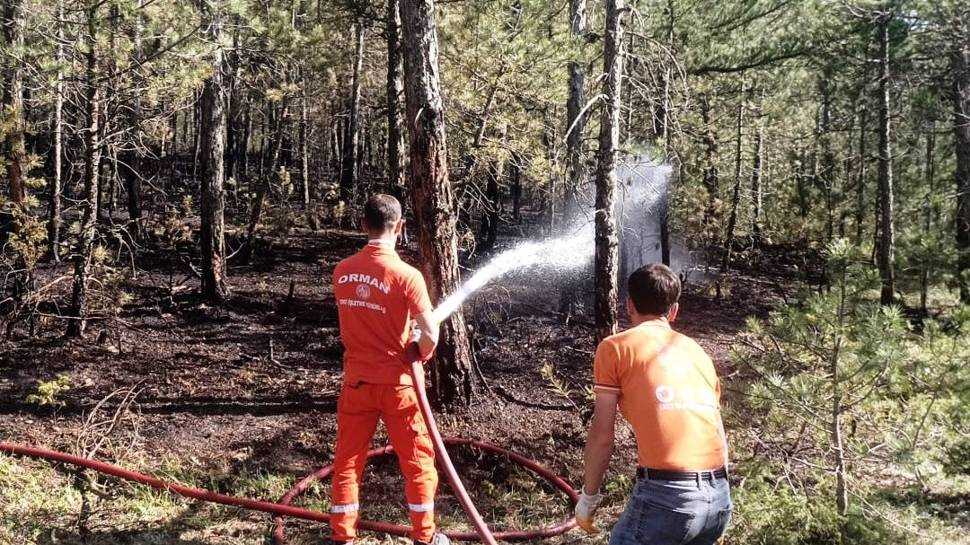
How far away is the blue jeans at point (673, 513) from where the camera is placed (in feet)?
8.00

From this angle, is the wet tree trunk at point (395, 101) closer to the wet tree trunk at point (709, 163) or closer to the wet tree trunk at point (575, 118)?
the wet tree trunk at point (575, 118)

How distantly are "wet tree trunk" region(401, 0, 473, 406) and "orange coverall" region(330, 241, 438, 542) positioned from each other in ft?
6.60

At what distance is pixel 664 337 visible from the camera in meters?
2.60

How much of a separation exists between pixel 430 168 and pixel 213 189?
5.66m

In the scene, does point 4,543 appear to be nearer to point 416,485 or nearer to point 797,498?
point 416,485

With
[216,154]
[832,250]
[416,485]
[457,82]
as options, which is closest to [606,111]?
[832,250]

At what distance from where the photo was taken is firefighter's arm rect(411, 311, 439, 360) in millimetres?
3818

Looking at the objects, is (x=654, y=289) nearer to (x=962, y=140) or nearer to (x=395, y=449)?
(x=395, y=449)

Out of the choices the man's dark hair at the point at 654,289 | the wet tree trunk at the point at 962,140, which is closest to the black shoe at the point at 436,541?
the man's dark hair at the point at 654,289

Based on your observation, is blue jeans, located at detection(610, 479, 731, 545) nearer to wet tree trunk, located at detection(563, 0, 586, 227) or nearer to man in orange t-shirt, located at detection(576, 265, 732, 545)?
man in orange t-shirt, located at detection(576, 265, 732, 545)

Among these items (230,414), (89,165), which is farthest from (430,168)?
(89,165)

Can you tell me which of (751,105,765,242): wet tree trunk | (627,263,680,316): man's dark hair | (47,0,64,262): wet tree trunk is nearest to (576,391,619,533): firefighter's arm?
(627,263,680,316): man's dark hair

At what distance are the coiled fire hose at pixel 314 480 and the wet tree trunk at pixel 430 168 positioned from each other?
140cm

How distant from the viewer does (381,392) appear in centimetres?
385
